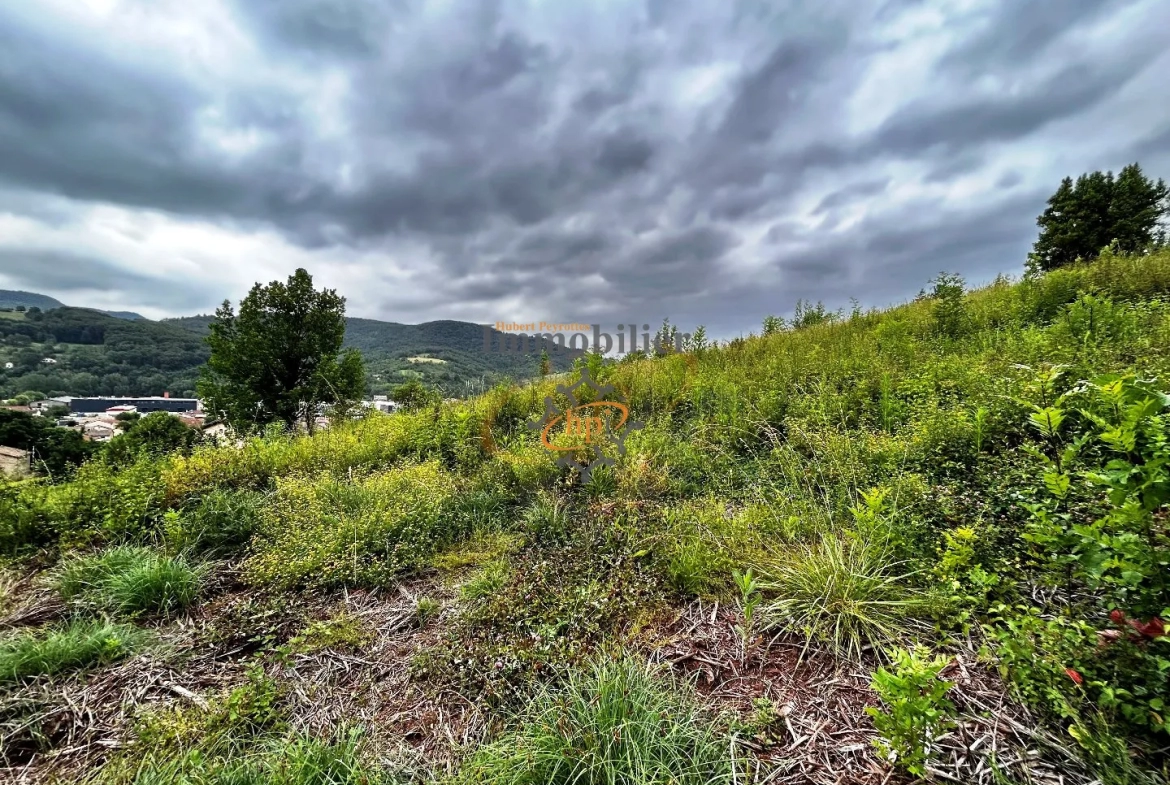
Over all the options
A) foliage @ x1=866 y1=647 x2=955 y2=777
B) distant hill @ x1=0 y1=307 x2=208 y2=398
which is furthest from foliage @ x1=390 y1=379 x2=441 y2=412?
distant hill @ x1=0 y1=307 x2=208 y2=398

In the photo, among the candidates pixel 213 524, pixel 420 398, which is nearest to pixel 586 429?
pixel 213 524

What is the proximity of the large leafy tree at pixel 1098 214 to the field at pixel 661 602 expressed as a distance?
18948 mm

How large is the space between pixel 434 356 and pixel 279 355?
10228mm

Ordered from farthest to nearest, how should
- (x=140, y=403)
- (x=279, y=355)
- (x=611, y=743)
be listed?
(x=140, y=403)
(x=279, y=355)
(x=611, y=743)

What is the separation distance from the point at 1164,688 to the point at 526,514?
309cm

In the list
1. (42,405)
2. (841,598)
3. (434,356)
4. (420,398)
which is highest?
(434,356)

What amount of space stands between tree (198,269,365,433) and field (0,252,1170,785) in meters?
16.4

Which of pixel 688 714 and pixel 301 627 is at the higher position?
pixel 688 714

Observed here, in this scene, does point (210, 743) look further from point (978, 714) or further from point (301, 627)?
point (978, 714)

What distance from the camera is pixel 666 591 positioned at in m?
2.49

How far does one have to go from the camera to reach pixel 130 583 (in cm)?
250

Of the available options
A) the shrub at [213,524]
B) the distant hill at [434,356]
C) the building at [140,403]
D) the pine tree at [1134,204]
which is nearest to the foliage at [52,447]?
the shrub at [213,524]

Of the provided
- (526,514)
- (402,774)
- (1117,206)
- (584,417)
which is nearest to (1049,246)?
(1117,206)

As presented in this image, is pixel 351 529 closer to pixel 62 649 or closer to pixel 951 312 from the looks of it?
pixel 62 649
